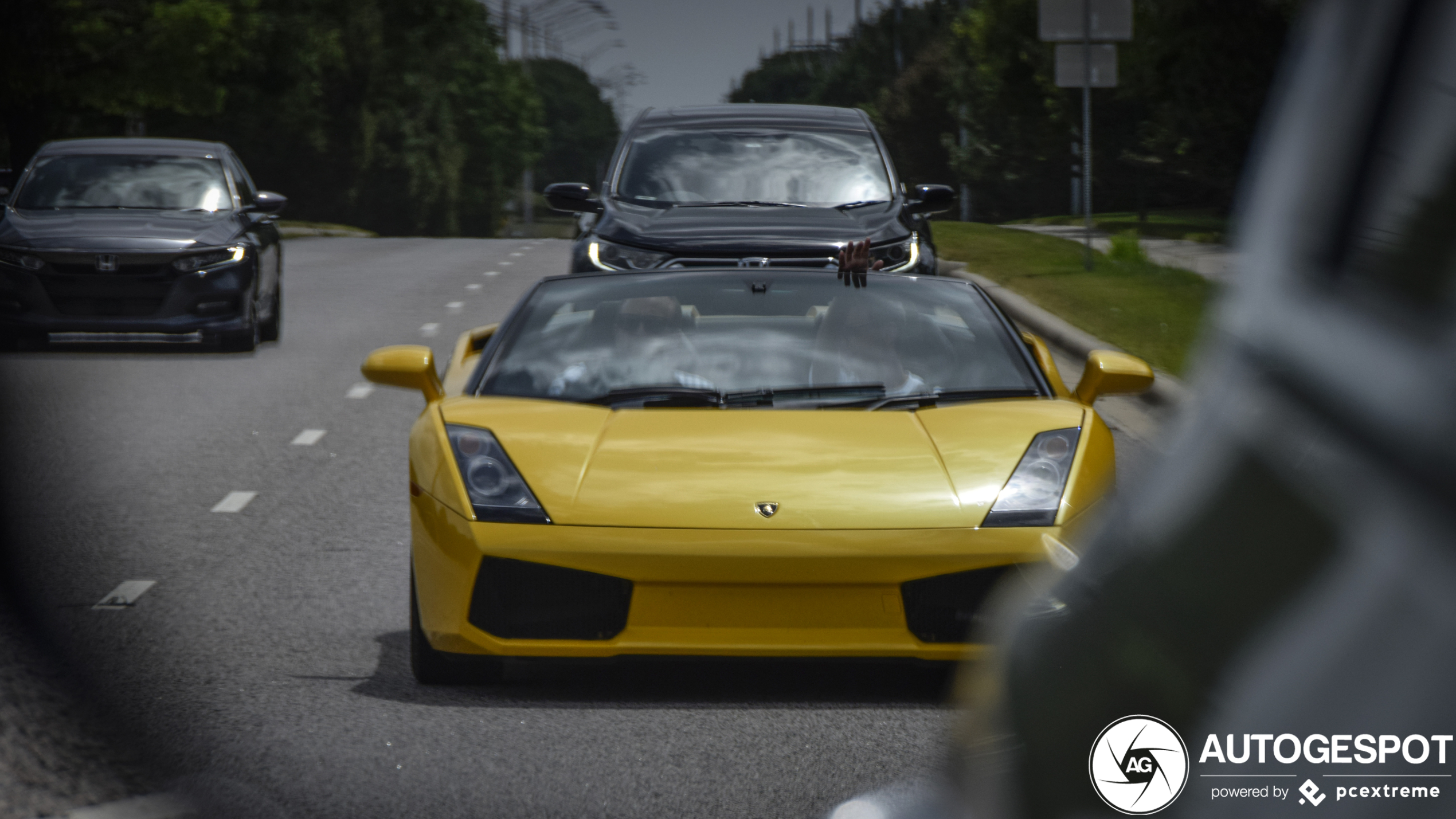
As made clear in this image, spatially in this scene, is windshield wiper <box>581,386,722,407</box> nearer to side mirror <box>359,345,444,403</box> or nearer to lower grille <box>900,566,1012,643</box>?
side mirror <box>359,345,444,403</box>

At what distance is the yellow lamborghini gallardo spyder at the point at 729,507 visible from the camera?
432cm

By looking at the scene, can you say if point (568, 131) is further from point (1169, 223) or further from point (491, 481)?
point (491, 481)

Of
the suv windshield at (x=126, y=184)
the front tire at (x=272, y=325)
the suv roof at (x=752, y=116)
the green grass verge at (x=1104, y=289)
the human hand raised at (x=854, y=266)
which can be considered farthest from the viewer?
the front tire at (x=272, y=325)

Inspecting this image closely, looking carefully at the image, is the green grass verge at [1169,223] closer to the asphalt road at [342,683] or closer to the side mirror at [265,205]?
the side mirror at [265,205]

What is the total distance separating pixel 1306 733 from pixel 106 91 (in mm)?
38458

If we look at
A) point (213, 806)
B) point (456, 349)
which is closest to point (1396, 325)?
point (213, 806)

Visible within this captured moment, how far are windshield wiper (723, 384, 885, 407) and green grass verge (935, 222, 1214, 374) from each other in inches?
229

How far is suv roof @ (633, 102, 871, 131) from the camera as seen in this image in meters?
11.4

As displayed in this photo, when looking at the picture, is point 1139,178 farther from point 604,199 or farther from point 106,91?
point 604,199

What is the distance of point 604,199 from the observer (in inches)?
421

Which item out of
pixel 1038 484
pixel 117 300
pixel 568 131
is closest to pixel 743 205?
pixel 117 300

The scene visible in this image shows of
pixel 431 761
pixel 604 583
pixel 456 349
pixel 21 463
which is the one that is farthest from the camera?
pixel 21 463

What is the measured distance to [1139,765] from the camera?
892 millimetres

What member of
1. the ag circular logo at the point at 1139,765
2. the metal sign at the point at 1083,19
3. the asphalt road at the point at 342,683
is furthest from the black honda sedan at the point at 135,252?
the ag circular logo at the point at 1139,765
